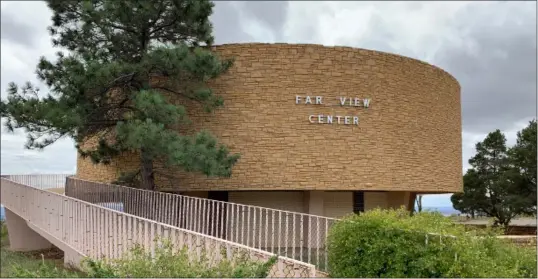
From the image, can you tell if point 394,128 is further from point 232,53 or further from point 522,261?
point 522,261

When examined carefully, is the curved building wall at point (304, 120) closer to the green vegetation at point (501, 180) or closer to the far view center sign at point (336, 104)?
the far view center sign at point (336, 104)

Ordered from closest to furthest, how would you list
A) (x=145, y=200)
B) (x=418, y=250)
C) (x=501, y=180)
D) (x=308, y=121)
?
1. (x=418, y=250)
2. (x=145, y=200)
3. (x=308, y=121)
4. (x=501, y=180)

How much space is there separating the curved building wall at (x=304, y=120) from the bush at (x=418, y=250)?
23.9 feet

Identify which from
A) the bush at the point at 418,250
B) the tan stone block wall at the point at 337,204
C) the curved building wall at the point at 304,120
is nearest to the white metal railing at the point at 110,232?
the bush at the point at 418,250

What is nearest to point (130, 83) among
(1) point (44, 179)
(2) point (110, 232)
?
(2) point (110, 232)

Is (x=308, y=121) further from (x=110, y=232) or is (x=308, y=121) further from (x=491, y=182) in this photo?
(x=491, y=182)

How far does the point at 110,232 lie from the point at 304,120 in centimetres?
740

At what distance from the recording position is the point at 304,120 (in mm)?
16219

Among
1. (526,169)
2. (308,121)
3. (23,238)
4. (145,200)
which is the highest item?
(308,121)

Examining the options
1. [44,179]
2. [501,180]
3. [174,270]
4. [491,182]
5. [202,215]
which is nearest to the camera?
[174,270]

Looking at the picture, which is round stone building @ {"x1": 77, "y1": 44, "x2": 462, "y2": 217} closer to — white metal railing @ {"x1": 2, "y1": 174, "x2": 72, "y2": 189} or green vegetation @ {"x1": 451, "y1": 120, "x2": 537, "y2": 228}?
white metal railing @ {"x1": 2, "y1": 174, "x2": 72, "y2": 189}

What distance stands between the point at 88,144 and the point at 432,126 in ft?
39.0

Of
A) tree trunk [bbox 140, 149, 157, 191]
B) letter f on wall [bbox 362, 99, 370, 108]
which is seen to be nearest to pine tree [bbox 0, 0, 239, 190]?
tree trunk [bbox 140, 149, 157, 191]

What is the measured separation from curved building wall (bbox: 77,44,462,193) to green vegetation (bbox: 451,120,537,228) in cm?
2030
